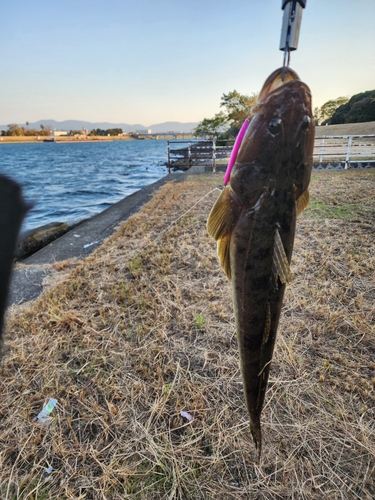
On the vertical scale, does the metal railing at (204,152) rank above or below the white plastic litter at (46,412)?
above

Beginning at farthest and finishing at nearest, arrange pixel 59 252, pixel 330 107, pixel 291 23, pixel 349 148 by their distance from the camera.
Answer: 1. pixel 330 107
2. pixel 349 148
3. pixel 59 252
4. pixel 291 23

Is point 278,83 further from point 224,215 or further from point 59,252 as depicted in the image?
point 59,252

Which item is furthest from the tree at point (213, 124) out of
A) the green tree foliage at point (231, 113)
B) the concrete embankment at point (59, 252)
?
the concrete embankment at point (59, 252)

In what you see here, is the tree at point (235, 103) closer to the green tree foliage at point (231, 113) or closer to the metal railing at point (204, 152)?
the green tree foliage at point (231, 113)

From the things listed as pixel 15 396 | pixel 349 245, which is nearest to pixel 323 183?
pixel 349 245

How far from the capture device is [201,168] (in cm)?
1869

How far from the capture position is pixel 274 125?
126cm

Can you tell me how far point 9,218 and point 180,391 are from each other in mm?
1985

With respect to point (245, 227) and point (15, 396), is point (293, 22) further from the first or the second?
point (15, 396)

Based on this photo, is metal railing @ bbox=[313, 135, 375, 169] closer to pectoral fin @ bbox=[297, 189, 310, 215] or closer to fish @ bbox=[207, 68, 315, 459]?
pectoral fin @ bbox=[297, 189, 310, 215]

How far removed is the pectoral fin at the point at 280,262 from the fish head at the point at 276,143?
0.21 meters

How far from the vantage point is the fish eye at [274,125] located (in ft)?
4.13

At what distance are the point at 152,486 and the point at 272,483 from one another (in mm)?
740

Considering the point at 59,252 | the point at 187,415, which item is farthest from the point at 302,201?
the point at 59,252
